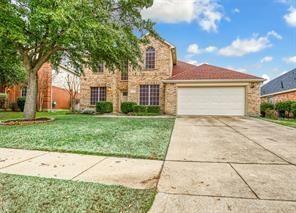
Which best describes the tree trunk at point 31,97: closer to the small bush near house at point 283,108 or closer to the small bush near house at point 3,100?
the small bush near house at point 3,100

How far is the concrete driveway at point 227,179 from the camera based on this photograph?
2.54 meters

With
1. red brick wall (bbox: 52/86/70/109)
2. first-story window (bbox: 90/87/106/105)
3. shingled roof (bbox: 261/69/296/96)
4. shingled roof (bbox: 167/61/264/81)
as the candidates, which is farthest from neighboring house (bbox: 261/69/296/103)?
red brick wall (bbox: 52/86/70/109)

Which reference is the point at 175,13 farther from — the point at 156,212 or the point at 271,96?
the point at 156,212

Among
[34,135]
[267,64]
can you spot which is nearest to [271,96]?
[267,64]

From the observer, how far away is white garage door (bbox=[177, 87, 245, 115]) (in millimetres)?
16688

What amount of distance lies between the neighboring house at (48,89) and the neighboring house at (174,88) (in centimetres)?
448

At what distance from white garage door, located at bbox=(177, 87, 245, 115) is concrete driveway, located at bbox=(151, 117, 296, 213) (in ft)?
36.7

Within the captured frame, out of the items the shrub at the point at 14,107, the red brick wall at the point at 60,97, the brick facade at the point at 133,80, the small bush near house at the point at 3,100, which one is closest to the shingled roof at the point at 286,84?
the brick facade at the point at 133,80

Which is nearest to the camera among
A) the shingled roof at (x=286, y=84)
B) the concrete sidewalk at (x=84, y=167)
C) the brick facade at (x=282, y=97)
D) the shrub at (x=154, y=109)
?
the concrete sidewalk at (x=84, y=167)

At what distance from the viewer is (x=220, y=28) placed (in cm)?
Answer: 1992

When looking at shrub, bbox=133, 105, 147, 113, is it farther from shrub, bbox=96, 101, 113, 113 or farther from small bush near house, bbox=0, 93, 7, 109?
small bush near house, bbox=0, 93, 7, 109

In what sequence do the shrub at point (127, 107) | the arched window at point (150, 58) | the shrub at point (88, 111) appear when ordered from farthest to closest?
the arched window at point (150, 58), the shrub at point (88, 111), the shrub at point (127, 107)

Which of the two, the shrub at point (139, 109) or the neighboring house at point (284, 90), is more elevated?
the neighboring house at point (284, 90)

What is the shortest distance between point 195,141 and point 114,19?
25.8 ft
